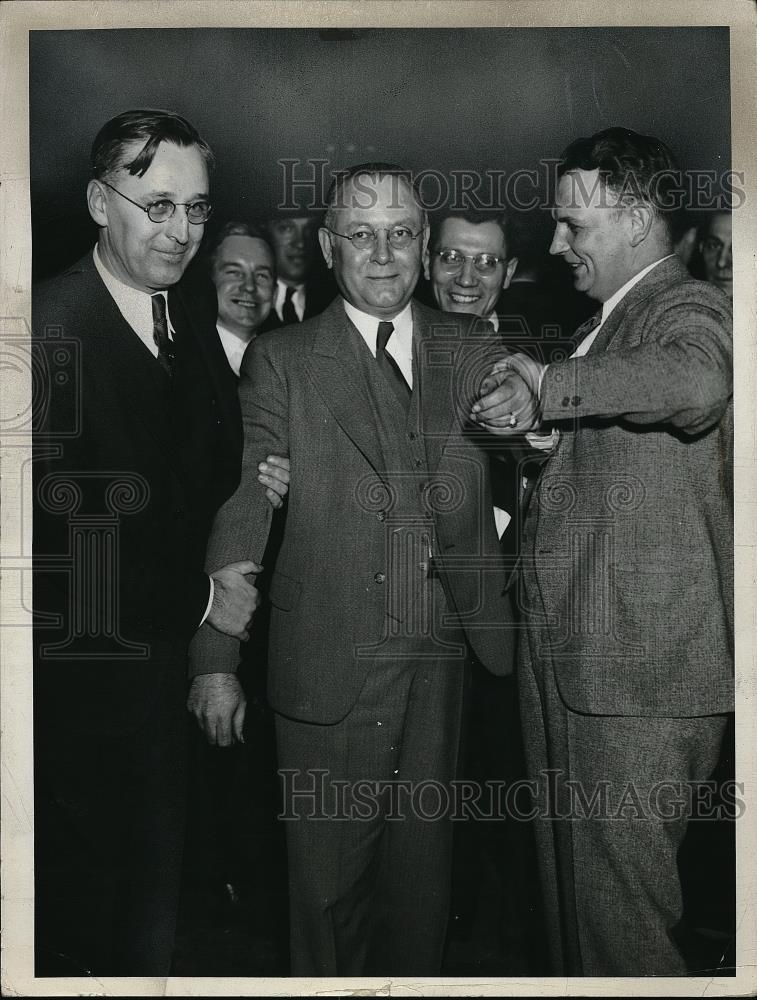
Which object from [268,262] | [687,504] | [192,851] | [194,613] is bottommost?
[192,851]

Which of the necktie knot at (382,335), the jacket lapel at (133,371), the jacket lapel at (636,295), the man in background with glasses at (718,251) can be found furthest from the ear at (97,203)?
the man in background with glasses at (718,251)

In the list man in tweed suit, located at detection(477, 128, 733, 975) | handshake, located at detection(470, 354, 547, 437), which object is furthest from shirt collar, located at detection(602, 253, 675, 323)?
handshake, located at detection(470, 354, 547, 437)

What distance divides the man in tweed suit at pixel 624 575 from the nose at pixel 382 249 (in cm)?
39

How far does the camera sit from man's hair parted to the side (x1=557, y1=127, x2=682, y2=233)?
283cm

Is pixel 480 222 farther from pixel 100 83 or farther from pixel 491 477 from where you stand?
pixel 100 83

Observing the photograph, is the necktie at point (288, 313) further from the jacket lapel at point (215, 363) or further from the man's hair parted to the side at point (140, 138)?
the man's hair parted to the side at point (140, 138)

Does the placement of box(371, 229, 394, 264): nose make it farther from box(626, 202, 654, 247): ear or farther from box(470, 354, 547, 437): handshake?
box(626, 202, 654, 247): ear

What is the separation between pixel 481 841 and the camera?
114 inches

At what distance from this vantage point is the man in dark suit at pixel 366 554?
2.82 metres

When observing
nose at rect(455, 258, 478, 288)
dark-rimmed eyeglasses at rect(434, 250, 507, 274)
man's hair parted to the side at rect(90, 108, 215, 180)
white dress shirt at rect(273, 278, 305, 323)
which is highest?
man's hair parted to the side at rect(90, 108, 215, 180)

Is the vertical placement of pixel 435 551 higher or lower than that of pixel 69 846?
higher

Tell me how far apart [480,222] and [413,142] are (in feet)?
0.87

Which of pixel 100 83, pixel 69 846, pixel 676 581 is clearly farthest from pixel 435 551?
pixel 100 83

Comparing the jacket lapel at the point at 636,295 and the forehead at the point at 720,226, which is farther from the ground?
the forehead at the point at 720,226
